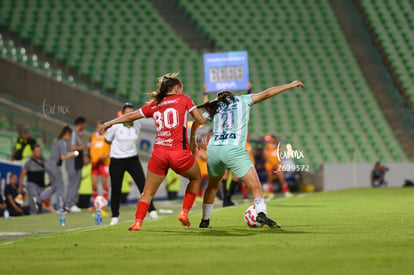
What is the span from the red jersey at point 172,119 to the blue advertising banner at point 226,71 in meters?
10.6

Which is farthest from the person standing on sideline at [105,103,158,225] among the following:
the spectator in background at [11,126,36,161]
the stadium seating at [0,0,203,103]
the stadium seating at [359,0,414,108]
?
the stadium seating at [359,0,414,108]

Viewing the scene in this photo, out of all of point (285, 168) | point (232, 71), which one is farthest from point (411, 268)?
point (232, 71)

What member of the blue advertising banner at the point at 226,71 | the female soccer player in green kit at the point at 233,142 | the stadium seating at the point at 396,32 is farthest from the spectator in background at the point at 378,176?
the female soccer player in green kit at the point at 233,142

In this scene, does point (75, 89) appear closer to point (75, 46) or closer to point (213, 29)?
point (75, 46)

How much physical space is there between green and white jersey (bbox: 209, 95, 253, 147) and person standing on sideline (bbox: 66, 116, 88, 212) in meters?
8.33

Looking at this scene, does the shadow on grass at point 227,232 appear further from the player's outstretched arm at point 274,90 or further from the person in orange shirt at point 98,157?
the person in orange shirt at point 98,157

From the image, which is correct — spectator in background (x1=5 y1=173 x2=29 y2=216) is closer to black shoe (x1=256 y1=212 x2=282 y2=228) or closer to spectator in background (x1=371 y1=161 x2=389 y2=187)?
black shoe (x1=256 y1=212 x2=282 y2=228)

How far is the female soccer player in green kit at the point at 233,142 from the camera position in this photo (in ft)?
29.9

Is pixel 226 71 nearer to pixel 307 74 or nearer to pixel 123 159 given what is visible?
pixel 123 159

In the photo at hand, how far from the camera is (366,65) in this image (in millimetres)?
33719

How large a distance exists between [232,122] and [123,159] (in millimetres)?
3803

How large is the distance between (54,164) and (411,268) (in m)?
12.7

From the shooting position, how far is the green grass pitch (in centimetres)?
581

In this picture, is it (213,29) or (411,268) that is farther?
(213,29)
